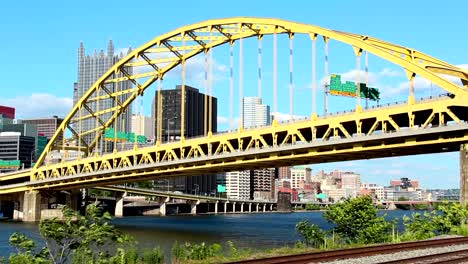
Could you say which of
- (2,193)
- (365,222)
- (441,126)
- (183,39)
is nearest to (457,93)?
(441,126)

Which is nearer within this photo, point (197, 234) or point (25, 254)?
point (25, 254)

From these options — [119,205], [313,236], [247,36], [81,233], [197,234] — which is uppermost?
[247,36]

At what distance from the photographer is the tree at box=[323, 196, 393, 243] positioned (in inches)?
1470

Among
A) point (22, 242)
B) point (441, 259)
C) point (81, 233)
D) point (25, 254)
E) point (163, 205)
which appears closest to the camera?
point (25, 254)

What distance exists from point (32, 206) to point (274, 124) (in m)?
62.0

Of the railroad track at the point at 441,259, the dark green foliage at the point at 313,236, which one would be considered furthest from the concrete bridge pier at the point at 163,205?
the railroad track at the point at 441,259

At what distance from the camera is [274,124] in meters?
63.0

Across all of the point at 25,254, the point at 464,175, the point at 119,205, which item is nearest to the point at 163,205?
the point at 119,205

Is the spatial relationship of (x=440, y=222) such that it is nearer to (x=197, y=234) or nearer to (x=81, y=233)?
(x=81, y=233)

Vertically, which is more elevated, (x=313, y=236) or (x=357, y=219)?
(x=357, y=219)

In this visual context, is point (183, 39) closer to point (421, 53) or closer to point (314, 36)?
point (314, 36)

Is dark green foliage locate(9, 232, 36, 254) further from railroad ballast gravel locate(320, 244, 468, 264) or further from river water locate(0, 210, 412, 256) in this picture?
river water locate(0, 210, 412, 256)

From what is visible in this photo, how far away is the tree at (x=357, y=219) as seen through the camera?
37344 mm

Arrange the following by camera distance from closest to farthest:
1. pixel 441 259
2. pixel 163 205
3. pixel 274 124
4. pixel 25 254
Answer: pixel 25 254 < pixel 441 259 < pixel 274 124 < pixel 163 205
